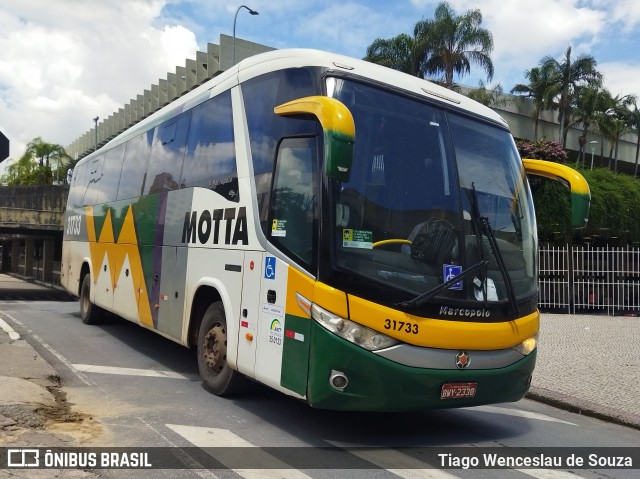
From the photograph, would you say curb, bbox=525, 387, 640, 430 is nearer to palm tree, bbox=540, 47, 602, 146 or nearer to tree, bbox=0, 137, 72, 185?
palm tree, bbox=540, 47, 602, 146

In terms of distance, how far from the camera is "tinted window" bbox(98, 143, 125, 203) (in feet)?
37.1

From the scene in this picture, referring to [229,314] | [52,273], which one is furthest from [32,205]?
[229,314]

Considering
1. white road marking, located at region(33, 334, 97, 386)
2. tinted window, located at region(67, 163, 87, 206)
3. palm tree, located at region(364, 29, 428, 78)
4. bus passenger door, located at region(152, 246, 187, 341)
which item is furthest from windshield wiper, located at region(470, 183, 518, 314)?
palm tree, located at region(364, 29, 428, 78)

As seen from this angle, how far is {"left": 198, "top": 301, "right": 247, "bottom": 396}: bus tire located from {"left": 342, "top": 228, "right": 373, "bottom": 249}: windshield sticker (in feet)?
6.98

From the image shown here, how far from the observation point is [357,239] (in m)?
5.21

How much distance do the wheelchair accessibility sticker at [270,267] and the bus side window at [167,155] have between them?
2.91 metres

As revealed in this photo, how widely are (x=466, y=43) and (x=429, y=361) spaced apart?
3441 cm

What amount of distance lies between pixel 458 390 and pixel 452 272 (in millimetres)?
1010

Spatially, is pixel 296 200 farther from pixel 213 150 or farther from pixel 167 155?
pixel 167 155

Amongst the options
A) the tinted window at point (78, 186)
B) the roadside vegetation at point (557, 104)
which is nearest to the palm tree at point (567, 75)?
the roadside vegetation at point (557, 104)

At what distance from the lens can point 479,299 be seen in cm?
548

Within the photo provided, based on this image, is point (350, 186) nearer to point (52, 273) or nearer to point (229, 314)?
point (229, 314)

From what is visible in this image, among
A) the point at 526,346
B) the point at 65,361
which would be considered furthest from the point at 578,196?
the point at 65,361

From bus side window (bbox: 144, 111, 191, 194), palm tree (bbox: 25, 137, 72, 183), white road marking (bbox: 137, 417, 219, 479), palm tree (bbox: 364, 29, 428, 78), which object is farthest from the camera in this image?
palm tree (bbox: 25, 137, 72, 183)
